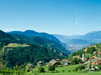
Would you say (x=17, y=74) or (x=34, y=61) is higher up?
(x=17, y=74)

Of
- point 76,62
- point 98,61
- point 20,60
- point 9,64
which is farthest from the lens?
point 20,60

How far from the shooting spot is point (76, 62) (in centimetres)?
9256

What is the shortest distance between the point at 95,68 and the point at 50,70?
23063mm

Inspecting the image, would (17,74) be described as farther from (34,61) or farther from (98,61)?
(34,61)

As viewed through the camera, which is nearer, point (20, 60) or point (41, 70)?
point (41, 70)

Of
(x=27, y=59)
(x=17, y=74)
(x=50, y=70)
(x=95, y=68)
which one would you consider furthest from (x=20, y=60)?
(x=17, y=74)

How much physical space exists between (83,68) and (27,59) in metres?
140

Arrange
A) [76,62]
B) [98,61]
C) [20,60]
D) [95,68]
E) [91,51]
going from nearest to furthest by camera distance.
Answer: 1. [95,68]
2. [98,61]
3. [76,62]
4. [91,51]
5. [20,60]

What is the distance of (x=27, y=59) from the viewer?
19925 centimetres

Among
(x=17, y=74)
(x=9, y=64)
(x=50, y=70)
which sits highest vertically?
(x=17, y=74)

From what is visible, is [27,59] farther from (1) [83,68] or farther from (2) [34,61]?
(1) [83,68]

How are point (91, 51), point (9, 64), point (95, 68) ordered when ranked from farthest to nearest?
1. point (9, 64)
2. point (91, 51)
3. point (95, 68)

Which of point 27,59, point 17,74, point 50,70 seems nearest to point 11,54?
point 27,59

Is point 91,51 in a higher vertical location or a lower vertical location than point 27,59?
higher
